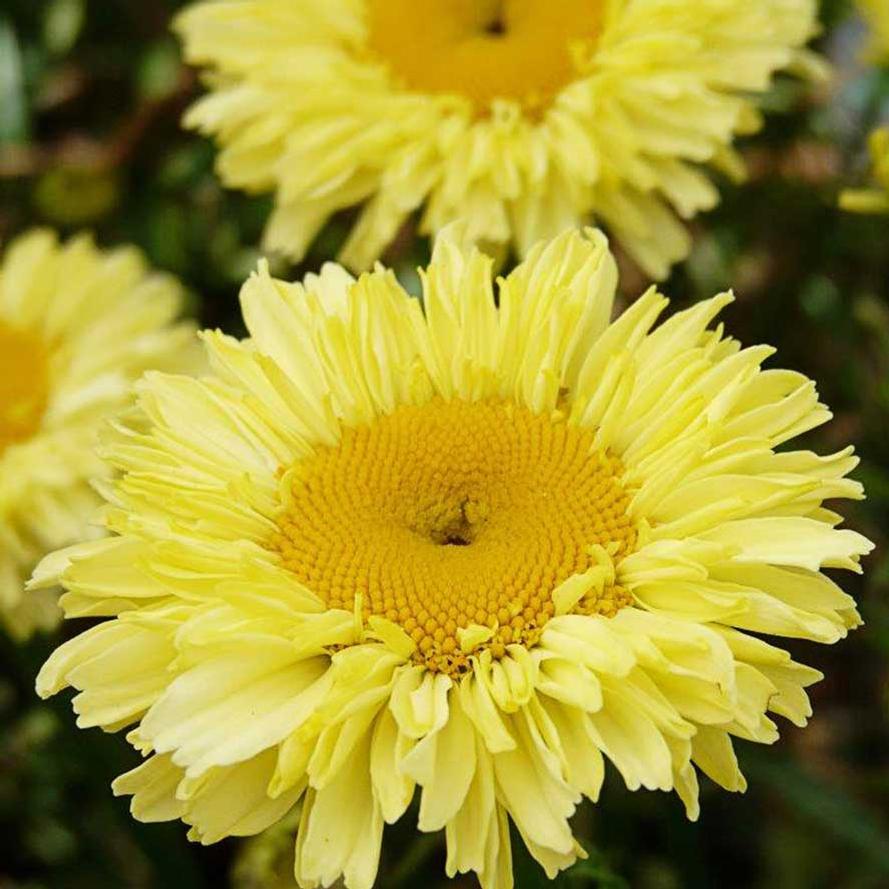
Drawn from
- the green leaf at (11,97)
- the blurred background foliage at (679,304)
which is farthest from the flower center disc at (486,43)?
the green leaf at (11,97)

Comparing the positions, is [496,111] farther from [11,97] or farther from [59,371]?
[11,97]

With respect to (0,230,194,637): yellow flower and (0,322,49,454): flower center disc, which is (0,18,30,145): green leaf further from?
(0,322,49,454): flower center disc

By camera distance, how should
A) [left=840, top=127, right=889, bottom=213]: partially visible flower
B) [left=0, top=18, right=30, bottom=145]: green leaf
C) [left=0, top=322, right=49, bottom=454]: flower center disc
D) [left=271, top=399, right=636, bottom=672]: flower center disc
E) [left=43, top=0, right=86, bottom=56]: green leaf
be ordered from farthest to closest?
1. [left=43, top=0, right=86, bottom=56]: green leaf
2. [left=0, top=18, right=30, bottom=145]: green leaf
3. [left=0, top=322, right=49, bottom=454]: flower center disc
4. [left=840, top=127, right=889, bottom=213]: partially visible flower
5. [left=271, top=399, right=636, bottom=672]: flower center disc

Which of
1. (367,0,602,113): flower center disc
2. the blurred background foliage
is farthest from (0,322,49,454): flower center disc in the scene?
(367,0,602,113): flower center disc

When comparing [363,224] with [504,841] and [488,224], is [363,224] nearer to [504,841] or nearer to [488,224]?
[488,224]

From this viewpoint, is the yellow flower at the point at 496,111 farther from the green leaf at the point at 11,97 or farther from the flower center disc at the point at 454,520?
the green leaf at the point at 11,97
